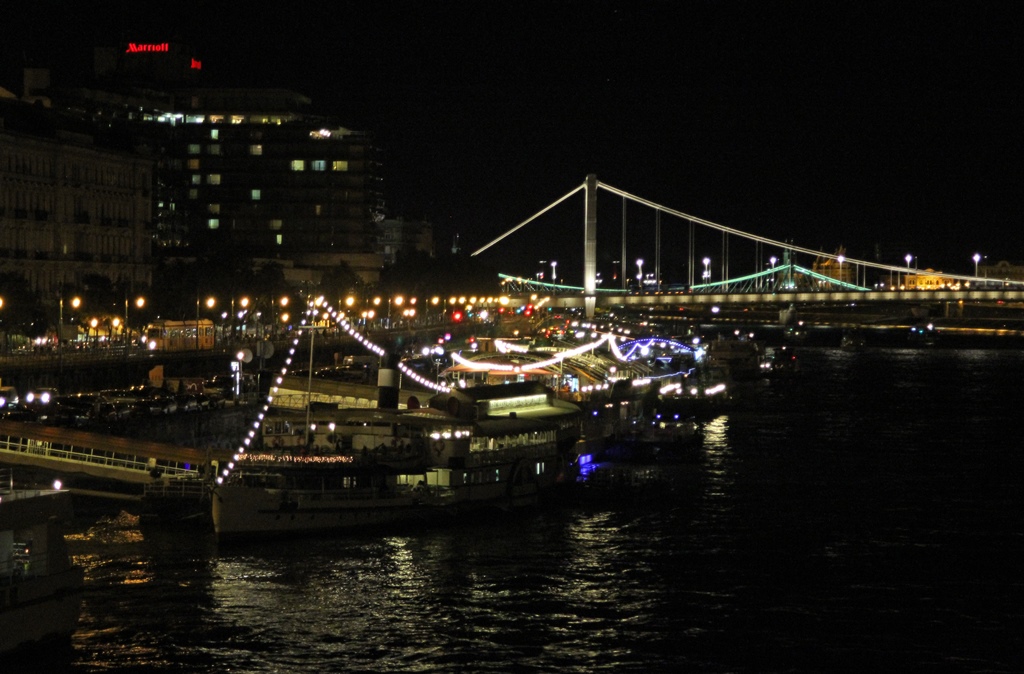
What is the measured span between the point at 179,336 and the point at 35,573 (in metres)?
31.3

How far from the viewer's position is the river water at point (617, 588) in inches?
714

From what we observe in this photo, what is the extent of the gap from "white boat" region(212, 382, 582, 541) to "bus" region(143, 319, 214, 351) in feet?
56.8

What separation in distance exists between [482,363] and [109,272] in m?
18.0

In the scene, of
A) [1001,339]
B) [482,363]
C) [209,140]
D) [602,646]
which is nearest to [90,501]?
[602,646]

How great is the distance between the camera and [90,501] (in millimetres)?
25609

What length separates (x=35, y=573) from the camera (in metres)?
16.4

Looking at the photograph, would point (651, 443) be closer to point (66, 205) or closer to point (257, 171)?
point (66, 205)

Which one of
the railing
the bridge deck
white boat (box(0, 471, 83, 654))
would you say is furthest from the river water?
the railing

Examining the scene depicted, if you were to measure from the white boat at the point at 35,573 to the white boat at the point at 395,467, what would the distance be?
6.09 metres

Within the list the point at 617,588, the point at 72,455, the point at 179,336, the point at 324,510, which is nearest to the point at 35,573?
the point at 324,510

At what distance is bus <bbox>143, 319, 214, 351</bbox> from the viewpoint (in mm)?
45469

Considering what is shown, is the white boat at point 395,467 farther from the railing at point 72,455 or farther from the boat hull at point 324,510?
the railing at point 72,455

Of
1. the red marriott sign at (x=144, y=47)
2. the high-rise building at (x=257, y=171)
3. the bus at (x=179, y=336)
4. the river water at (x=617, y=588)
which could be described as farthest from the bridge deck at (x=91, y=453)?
the red marriott sign at (x=144, y=47)

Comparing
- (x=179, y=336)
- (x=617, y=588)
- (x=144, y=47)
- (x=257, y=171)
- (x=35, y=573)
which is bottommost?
(x=617, y=588)
